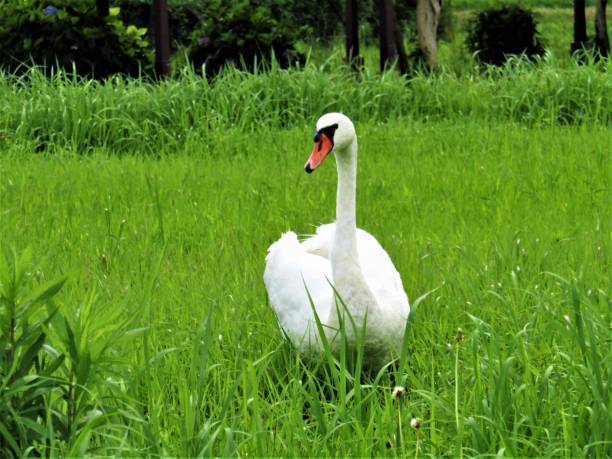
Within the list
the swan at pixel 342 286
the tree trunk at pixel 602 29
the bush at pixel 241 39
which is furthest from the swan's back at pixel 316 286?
the tree trunk at pixel 602 29

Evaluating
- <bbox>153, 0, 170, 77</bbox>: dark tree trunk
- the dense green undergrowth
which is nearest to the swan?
the dense green undergrowth

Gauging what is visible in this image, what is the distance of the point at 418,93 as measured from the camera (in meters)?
9.05

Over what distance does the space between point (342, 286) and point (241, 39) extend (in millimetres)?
6948

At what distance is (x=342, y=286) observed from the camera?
12.5 ft

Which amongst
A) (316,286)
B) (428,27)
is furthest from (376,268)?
(428,27)

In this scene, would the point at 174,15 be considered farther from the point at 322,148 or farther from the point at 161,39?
the point at 322,148

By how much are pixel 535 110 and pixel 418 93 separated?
3.21ft

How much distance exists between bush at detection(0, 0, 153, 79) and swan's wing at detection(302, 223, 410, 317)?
604 centimetres

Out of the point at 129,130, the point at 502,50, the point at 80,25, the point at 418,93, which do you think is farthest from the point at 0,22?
the point at 502,50

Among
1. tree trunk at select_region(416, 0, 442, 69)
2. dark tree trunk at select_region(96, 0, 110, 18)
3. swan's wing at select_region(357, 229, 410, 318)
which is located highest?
dark tree trunk at select_region(96, 0, 110, 18)

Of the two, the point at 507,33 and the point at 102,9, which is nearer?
the point at 102,9

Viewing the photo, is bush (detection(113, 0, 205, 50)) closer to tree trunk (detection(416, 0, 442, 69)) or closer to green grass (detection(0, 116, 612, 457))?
tree trunk (detection(416, 0, 442, 69))

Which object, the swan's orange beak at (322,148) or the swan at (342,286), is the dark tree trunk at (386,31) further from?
the swan's orange beak at (322,148)

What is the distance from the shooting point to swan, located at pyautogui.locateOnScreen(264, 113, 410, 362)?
12.4 ft
